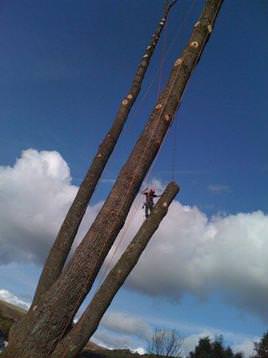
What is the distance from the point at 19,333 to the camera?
6.05m

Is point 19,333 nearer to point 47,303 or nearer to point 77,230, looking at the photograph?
point 47,303

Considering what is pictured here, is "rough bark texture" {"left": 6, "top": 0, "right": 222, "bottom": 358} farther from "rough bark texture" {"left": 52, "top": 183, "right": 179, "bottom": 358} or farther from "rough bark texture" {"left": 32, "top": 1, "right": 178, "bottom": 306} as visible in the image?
"rough bark texture" {"left": 32, "top": 1, "right": 178, "bottom": 306}

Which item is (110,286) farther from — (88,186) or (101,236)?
(88,186)

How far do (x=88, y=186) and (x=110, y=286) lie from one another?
12.6ft

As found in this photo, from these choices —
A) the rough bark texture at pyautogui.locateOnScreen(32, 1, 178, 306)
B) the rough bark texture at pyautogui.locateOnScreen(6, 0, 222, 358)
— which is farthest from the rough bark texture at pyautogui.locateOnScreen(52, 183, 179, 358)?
the rough bark texture at pyautogui.locateOnScreen(32, 1, 178, 306)

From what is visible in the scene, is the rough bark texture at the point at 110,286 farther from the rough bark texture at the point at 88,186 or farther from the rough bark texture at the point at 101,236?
the rough bark texture at the point at 88,186

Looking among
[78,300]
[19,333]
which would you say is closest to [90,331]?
[78,300]

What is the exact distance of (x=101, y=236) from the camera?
659 centimetres

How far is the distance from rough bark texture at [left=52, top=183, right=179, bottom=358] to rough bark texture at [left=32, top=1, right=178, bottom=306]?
100 cm

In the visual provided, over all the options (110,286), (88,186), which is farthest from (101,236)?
(88,186)

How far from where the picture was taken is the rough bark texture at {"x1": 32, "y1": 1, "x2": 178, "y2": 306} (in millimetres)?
8148

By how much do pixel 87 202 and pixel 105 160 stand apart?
110 centimetres

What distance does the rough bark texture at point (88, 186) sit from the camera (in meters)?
8.15

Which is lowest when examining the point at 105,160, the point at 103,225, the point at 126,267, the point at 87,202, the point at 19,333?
the point at 19,333
